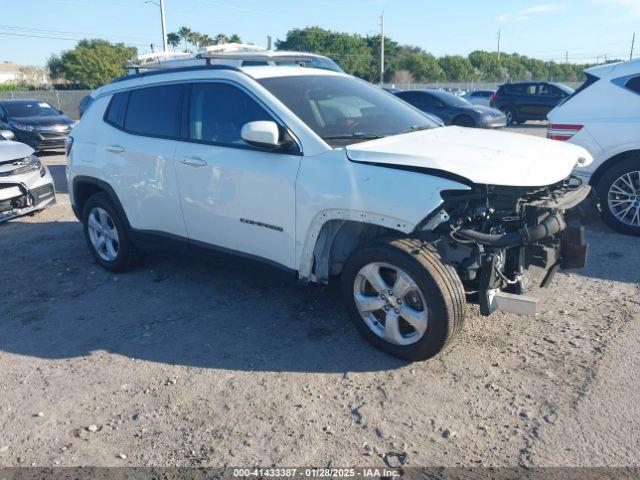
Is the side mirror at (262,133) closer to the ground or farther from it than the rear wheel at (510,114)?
farther from it

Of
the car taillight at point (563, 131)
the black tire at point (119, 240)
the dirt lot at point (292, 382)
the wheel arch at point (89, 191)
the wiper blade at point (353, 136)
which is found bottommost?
the dirt lot at point (292, 382)

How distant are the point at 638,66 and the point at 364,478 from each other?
5.91 m

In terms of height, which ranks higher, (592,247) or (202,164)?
(202,164)

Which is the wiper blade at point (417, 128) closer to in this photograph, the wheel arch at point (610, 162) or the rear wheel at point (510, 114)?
the wheel arch at point (610, 162)

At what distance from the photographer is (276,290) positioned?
5039mm

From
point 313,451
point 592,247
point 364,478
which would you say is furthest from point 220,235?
point 592,247

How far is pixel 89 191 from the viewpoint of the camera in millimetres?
5914

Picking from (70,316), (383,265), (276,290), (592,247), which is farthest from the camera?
(592,247)

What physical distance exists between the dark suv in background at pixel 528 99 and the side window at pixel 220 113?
19828 mm

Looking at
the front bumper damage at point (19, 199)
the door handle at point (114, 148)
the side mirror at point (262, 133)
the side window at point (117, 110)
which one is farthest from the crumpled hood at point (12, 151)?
the side mirror at point (262, 133)

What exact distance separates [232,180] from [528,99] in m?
20.5

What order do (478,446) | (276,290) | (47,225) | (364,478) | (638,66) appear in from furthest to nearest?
(47,225), (638,66), (276,290), (478,446), (364,478)

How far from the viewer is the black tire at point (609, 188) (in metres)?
6.24

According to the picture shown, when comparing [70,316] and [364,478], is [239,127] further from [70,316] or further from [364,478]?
[364,478]
